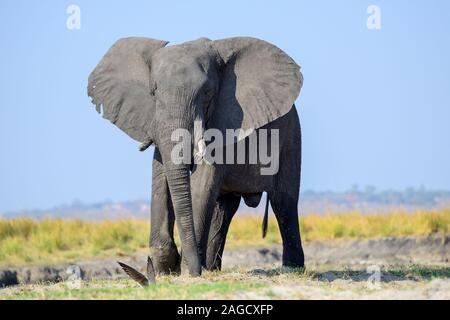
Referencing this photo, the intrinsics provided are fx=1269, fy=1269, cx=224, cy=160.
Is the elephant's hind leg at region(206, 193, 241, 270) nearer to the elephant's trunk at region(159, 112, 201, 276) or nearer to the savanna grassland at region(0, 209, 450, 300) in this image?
the savanna grassland at region(0, 209, 450, 300)

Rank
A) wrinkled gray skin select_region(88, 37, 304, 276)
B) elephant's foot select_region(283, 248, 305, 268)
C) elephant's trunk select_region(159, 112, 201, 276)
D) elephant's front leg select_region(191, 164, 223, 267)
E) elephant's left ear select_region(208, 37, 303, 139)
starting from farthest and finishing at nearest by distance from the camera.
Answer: elephant's foot select_region(283, 248, 305, 268)
elephant's left ear select_region(208, 37, 303, 139)
elephant's front leg select_region(191, 164, 223, 267)
wrinkled gray skin select_region(88, 37, 304, 276)
elephant's trunk select_region(159, 112, 201, 276)

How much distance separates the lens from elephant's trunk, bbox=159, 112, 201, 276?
13.8 m

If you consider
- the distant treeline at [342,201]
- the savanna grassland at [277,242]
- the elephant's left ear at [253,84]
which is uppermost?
the elephant's left ear at [253,84]

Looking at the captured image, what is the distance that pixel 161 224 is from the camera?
14.8 m

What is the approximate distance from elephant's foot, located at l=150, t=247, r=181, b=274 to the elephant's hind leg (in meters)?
1.69

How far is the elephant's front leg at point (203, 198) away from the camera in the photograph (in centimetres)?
1449

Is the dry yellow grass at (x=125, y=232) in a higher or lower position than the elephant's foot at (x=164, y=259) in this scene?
lower

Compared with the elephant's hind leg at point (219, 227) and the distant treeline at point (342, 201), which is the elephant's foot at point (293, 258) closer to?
the elephant's hind leg at point (219, 227)

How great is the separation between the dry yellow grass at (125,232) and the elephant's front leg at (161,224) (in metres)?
8.80

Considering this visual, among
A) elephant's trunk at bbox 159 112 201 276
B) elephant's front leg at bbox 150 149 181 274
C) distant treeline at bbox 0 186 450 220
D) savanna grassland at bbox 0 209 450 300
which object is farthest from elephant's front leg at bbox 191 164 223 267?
distant treeline at bbox 0 186 450 220

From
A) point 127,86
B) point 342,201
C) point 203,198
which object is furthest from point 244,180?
point 342,201

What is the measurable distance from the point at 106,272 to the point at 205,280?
9.46m

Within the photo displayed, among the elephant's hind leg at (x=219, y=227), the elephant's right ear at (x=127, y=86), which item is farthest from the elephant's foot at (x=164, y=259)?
the elephant's hind leg at (x=219, y=227)

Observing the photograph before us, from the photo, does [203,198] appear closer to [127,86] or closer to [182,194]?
[182,194]
